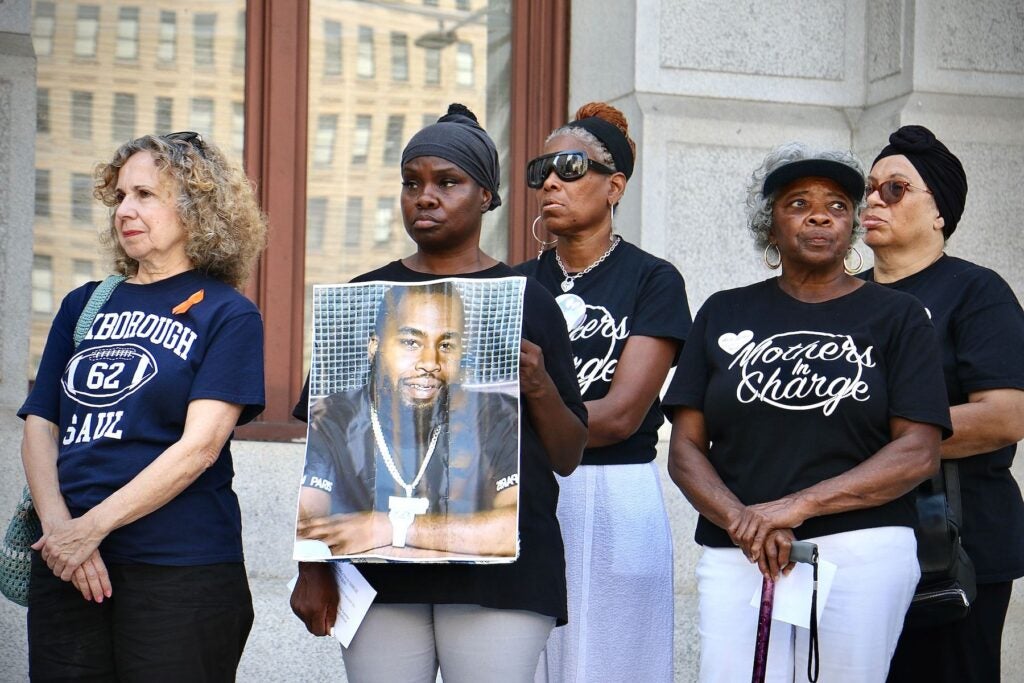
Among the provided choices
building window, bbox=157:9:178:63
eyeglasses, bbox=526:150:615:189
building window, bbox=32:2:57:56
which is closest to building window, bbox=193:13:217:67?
building window, bbox=157:9:178:63

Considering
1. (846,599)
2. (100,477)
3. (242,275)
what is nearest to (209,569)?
(100,477)

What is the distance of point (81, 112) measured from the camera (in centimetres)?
643

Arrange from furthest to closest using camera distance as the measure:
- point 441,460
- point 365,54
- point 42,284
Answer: point 365,54, point 42,284, point 441,460

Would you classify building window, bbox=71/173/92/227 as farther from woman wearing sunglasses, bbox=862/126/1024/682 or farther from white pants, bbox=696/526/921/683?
white pants, bbox=696/526/921/683

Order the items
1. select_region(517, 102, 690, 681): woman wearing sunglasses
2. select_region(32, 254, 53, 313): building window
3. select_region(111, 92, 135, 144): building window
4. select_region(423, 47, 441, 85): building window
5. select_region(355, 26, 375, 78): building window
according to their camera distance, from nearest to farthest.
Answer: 1. select_region(517, 102, 690, 681): woman wearing sunglasses
2. select_region(32, 254, 53, 313): building window
3. select_region(111, 92, 135, 144): building window
4. select_region(355, 26, 375, 78): building window
5. select_region(423, 47, 441, 85): building window

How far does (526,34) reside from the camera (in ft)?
22.1

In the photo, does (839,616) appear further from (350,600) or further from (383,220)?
(383,220)

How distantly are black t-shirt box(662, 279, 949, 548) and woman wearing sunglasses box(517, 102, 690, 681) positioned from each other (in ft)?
0.87

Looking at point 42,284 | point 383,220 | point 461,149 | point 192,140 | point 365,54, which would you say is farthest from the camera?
point 383,220

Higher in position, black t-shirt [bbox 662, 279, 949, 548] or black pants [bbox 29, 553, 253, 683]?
black t-shirt [bbox 662, 279, 949, 548]

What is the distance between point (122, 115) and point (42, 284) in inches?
33.9

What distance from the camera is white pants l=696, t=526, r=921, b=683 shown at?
3.63 meters

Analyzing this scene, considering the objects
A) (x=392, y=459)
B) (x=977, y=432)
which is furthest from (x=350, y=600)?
(x=977, y=432)

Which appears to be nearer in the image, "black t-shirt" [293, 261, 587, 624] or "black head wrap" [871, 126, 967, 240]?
"black t-shirt" [293, 261, 587, 624]
